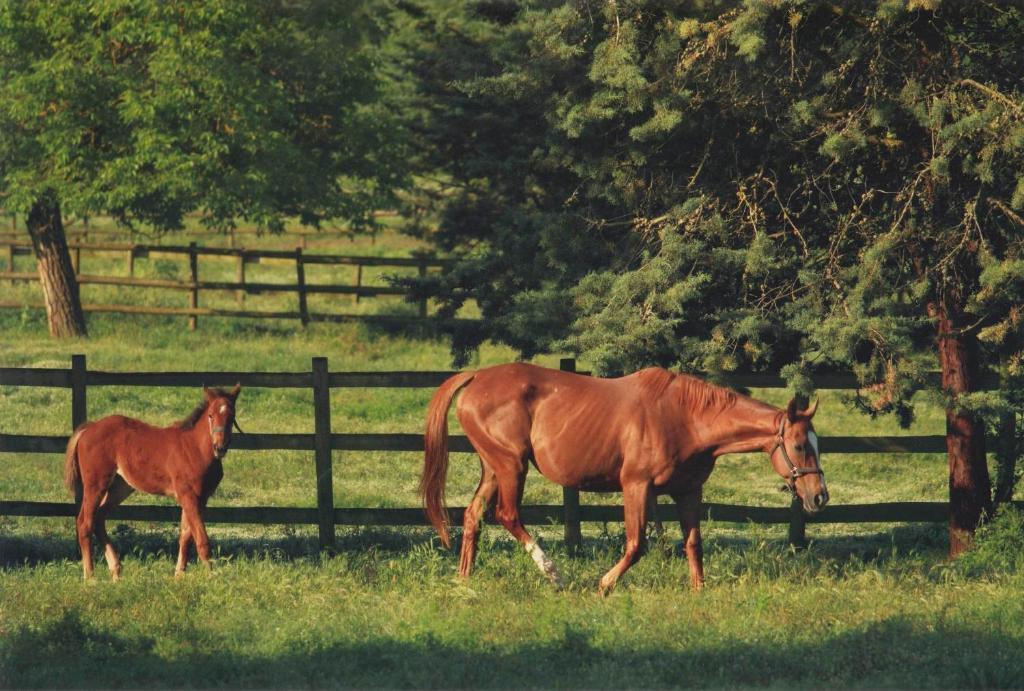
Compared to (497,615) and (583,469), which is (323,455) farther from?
(497,615)

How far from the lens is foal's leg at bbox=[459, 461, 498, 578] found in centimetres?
1123

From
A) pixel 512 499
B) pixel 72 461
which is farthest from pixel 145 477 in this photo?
pixel 512 499

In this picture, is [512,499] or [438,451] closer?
[512,499]

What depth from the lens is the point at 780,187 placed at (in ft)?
41.6

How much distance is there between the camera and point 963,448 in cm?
1264

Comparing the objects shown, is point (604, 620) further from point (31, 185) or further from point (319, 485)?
point (31, 185)

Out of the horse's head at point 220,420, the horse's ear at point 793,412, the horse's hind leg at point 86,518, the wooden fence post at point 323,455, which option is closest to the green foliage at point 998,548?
the horse's ear at point 793,412

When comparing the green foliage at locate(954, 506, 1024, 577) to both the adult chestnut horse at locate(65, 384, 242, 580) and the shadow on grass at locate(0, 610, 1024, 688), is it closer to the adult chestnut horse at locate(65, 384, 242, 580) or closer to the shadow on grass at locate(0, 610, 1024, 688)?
the shadow on grass at locate(0, 610, 1024, 688)

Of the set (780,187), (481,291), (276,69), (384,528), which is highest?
(276,69)

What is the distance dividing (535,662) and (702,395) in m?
2.92

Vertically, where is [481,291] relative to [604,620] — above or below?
above

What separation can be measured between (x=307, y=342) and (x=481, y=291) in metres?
14.6

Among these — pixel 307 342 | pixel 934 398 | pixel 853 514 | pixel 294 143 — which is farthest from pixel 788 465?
pixel 294 143

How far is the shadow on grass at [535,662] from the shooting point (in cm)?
855
